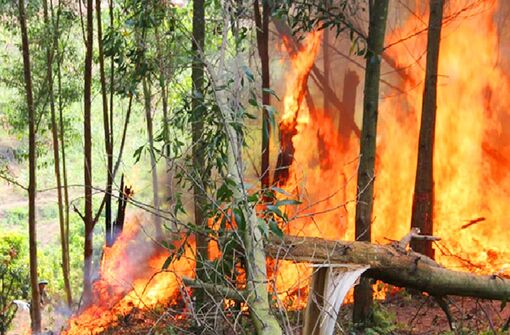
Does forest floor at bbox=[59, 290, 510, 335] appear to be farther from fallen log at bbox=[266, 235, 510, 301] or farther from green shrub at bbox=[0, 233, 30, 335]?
green shrub at bbox=[0, 233, 30, 335]

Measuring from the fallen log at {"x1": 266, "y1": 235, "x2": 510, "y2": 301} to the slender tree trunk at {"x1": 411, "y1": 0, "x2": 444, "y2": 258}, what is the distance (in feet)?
12.3

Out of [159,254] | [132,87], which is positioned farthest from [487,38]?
[159,254]

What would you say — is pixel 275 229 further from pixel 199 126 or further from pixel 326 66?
pixel 326 66

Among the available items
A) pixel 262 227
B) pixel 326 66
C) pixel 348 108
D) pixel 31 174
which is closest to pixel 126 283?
pixel 31 174

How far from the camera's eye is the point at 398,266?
4164mm

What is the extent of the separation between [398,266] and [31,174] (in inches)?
250

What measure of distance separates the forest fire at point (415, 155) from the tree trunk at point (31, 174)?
0.74 metres

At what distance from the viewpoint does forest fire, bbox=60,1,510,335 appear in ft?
30.5

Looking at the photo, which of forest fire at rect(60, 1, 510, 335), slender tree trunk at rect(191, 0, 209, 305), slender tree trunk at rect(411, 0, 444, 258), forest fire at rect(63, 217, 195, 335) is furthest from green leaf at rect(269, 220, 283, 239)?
forest fire at rect(63, 217, 195, 335)

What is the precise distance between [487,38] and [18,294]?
389 inches

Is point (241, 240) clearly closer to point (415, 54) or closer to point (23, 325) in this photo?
point (415, 54)

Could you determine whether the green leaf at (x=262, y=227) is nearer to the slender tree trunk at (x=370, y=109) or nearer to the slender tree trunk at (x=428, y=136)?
the slender tree trunk at (x=370, y=109)

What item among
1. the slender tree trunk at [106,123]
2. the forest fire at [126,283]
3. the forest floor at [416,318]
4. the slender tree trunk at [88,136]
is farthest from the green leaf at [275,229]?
the slender tree trunk at [106,123]

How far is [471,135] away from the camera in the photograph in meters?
9.51
